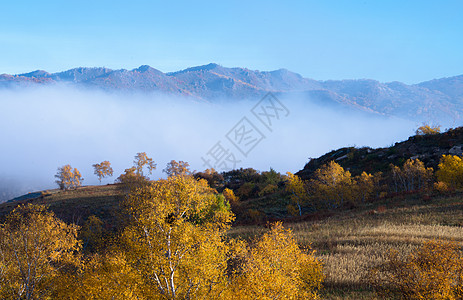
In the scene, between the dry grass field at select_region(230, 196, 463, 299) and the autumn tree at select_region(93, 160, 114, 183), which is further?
the autumn tree at select_region(93, 160, 114, 183)

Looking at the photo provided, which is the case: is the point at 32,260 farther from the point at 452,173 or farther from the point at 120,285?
the point at 452,173

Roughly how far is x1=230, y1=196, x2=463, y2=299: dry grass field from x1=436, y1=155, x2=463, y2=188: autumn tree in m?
15.4

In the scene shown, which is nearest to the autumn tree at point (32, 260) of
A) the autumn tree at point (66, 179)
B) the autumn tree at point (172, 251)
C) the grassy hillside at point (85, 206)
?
the autumn tree at point (172, 251)

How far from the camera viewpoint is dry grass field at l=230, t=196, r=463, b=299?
19641 mm

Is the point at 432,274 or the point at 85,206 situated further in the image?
the point at 85,206

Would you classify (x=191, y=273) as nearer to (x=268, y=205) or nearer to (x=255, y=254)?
(x=255, y=254)

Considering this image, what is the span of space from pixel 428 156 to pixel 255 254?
87.7 meters

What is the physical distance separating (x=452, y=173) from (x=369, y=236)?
4279cm

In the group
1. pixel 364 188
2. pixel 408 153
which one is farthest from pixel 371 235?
pixel 408 153

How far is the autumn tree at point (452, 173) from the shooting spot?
58031 mm

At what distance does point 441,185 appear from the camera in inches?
2052

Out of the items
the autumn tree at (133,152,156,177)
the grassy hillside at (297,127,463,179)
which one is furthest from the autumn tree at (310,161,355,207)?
the autumn tree at (133,152,156,177)

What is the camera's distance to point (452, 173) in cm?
5803

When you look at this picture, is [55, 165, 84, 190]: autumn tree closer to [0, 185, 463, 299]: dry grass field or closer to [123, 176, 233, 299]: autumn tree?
[0, 185, 463, 299]: dry grass field
